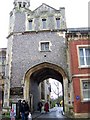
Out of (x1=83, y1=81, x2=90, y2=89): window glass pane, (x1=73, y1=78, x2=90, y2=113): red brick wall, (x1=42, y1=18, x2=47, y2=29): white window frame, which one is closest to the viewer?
(x1=73, y1=78, x2=90, y2=113): red brick wall

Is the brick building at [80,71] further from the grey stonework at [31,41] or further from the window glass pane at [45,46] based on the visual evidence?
the window glass pane at [45,46]

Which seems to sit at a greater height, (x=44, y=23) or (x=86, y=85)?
(x=44, y=23)

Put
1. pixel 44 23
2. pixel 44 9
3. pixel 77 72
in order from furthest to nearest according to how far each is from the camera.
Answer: pixel 44 9 < pixel 44 23 < pixel 77 72

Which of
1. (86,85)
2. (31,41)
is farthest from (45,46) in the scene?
(86,85)

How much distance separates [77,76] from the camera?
1856cm

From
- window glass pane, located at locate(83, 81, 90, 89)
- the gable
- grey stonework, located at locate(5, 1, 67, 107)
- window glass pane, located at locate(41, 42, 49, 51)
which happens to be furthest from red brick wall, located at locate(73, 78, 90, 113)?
the gable

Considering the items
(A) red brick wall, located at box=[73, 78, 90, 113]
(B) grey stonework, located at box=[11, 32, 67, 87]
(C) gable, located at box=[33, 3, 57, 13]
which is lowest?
(A) red brick wall, located at box=[73, 78, 90, 113]

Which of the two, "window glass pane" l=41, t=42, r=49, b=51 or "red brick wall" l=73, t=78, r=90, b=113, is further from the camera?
"window glass pane" l=41, t=42, r=49, b=51

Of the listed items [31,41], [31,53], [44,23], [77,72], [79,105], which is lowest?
[79,105]

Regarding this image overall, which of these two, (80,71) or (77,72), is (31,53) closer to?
(77,72)

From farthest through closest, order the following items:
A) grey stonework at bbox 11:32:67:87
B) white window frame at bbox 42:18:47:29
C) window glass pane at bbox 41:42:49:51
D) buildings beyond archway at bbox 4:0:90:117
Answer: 1. white window frame at bbox 42:18:47:29
2. window glass pane at bbox 41:42:49:51
3. grey stonework at bbox 11:32:67:87
4. buildings beyond archway at bbox 4:0:90:117

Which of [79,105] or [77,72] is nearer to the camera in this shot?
[79,105]

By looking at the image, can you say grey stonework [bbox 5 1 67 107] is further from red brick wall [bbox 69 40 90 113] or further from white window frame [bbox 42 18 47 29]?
red brick wall [bbox 69 40 90 113]

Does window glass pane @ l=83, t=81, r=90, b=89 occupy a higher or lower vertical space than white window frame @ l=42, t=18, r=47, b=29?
lower
